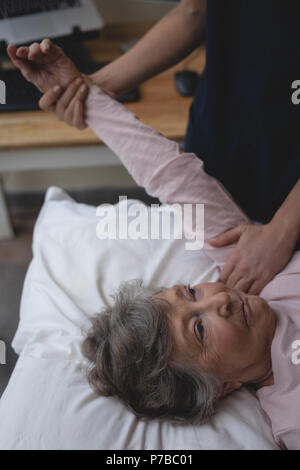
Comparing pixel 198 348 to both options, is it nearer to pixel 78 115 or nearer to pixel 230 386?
pixel 230 386

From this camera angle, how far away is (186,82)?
136 centimetres

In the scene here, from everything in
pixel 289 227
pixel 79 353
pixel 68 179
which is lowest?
pixel 68 179

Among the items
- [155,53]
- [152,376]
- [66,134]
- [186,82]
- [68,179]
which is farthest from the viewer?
[68,179]

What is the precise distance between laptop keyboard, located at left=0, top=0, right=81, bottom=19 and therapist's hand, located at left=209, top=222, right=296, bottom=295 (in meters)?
1.04

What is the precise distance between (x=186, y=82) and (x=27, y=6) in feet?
1.89

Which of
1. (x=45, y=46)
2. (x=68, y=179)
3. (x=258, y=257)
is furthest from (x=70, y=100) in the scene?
(x=68, y=179)

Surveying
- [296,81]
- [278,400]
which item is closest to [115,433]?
[278,400]

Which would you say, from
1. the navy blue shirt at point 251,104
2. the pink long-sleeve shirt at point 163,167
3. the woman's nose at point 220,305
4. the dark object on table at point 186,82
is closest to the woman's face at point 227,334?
the woman's nose at point 220,305

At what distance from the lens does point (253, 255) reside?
2.78 feet

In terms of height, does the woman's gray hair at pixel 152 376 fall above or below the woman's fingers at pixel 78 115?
below

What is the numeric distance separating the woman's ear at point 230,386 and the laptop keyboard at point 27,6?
1269 mm

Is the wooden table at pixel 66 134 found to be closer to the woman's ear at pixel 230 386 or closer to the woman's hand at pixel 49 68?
the woman's hand at pixel 49 68

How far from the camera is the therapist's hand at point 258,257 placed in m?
0.84
